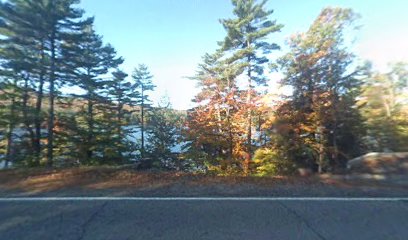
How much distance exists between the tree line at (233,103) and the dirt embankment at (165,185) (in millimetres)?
11067

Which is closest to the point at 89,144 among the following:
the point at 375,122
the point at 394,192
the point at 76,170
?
the point at 76,170

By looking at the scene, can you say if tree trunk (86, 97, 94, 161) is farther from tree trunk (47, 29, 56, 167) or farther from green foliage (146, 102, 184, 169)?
green foliage (146, 102, 184, 169)

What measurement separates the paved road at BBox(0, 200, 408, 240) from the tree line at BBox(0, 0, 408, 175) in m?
12.6

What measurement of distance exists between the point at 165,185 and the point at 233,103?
17.9 m

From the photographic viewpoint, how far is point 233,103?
22828 mm

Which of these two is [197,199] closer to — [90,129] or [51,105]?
[51,105]

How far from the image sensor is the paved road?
11.0ft

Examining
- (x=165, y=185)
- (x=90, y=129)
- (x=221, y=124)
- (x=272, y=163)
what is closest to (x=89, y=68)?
(x=90, y=129)

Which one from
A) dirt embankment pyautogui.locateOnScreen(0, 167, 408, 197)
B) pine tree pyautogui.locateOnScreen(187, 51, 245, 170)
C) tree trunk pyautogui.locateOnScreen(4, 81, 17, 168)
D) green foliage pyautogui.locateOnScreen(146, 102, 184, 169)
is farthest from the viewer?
green foliage pyautogui.locateOnScreen(146, 102, 184, 169)

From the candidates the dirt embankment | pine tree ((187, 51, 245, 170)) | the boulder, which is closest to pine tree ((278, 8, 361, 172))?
pine tree ((187, 51, 245, 170))

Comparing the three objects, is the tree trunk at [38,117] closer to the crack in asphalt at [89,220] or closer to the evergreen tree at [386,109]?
the crack in asphalt at [89,220]

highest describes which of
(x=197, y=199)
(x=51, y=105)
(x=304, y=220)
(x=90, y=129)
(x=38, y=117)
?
(x=51, y=105)

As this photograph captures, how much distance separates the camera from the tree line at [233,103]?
698 inches

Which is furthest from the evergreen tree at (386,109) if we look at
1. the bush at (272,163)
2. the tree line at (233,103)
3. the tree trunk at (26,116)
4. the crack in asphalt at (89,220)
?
the tree trunk at (26,116)
